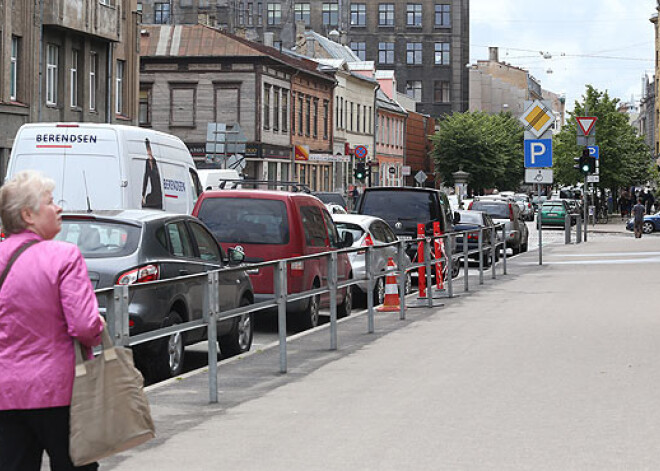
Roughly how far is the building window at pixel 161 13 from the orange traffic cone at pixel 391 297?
96077 millimetres

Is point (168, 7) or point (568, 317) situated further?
point (168, 7)

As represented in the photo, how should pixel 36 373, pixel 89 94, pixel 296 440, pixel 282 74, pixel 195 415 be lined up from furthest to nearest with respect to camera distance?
pixel 282 74 < pixel 89 94 < pixel 195 415 < pixel 296 440 < pixel 36 373

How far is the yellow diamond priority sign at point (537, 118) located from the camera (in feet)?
99.6

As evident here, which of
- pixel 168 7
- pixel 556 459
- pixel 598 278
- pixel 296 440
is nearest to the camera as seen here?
pixel 556 459

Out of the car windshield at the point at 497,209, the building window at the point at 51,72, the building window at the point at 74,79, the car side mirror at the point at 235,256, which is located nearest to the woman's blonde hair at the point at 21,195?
the car side mirror at the point at 235,256

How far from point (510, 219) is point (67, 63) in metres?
13.9

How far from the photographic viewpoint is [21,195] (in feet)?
17.8

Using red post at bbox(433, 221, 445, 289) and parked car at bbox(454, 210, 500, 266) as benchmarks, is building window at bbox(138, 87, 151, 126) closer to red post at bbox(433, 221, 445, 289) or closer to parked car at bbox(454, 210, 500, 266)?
parked car at bbox(454, 210, 500, 266)

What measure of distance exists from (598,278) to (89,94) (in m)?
22.0

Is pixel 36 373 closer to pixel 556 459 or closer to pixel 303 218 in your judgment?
pixel 556 459

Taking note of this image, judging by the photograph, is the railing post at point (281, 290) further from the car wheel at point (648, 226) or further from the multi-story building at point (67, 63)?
the car wheel at point (648, 226)

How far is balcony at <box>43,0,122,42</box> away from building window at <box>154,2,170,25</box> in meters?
68.4

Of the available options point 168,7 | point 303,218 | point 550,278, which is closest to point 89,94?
point 550,278

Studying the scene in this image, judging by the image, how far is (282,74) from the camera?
65312mm
